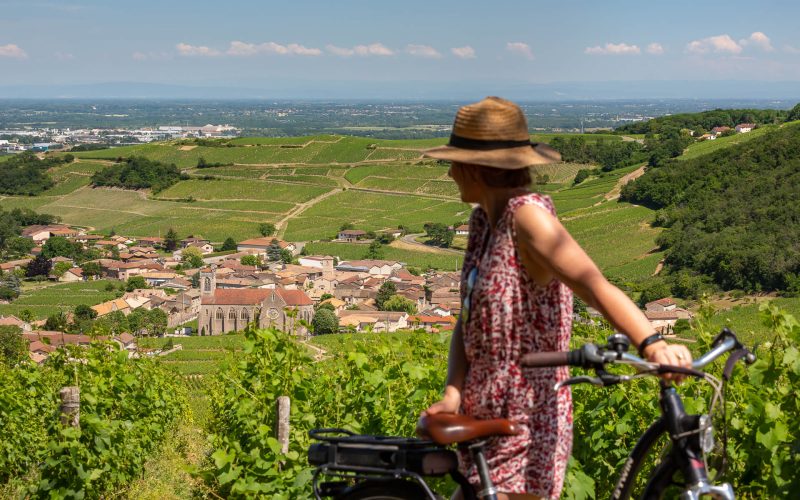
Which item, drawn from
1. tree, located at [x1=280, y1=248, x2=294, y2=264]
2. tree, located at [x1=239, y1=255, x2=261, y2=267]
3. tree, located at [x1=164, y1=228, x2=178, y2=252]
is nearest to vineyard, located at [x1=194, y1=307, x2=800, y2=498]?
tree, located at [x1=239, y1=255, x2=261, y2=267]

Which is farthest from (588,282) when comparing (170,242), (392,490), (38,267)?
(170,242)

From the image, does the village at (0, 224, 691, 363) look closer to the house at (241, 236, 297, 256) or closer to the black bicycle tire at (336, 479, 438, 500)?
the house at (241, 236, 297, 256)

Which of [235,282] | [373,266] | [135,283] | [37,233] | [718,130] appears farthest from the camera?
[718,130]

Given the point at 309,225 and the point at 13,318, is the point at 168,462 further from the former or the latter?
the point at 309,225

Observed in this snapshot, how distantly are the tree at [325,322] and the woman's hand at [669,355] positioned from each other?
38.5m

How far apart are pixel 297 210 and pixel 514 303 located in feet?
271

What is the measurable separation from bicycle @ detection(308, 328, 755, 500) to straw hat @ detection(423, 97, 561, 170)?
0.52m

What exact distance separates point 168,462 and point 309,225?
71.4 metres

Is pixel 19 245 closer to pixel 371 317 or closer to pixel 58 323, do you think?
pixel 371 317

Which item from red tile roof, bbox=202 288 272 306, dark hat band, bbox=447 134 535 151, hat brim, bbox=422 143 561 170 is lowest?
red tile roof, bbox=202 288 272 306

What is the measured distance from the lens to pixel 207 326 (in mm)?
50094

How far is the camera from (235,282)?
57.4 meters

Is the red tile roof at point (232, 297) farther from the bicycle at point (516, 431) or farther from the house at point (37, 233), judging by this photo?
the bicycle at point (516, 431)

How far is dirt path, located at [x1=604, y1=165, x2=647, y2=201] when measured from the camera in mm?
67000
